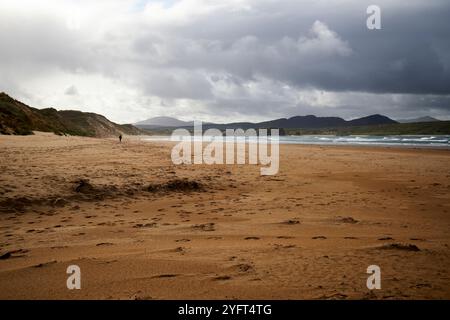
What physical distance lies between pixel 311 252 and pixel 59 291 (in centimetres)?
354

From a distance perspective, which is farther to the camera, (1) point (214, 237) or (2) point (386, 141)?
(2) point (386, 141)

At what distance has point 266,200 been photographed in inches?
399

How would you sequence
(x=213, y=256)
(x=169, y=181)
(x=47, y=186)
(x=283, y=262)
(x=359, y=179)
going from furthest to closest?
(x=359, y=179), (x=169, y=181), (x=47, y=186), (x=213, y=256), (x=283, y=262)

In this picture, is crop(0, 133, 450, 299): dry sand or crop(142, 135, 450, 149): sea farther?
crop(142, 135, 450, 149): sea

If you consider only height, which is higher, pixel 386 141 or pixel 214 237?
pixel 386 141

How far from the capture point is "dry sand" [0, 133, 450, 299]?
13.1 feet

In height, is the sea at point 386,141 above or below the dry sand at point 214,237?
above

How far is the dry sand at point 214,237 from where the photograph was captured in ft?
13.1

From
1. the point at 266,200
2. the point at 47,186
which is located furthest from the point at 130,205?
the point at 266,200

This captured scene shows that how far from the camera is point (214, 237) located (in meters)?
6.20

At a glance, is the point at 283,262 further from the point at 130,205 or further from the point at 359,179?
the point at 359,179

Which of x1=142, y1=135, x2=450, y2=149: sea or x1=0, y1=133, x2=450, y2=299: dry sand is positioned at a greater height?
x1=142, y1=135, x2=450, y2=149: sea

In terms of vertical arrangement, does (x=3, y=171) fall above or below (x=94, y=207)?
above

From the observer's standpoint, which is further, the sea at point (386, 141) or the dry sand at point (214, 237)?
the sea at point (386, 141)
